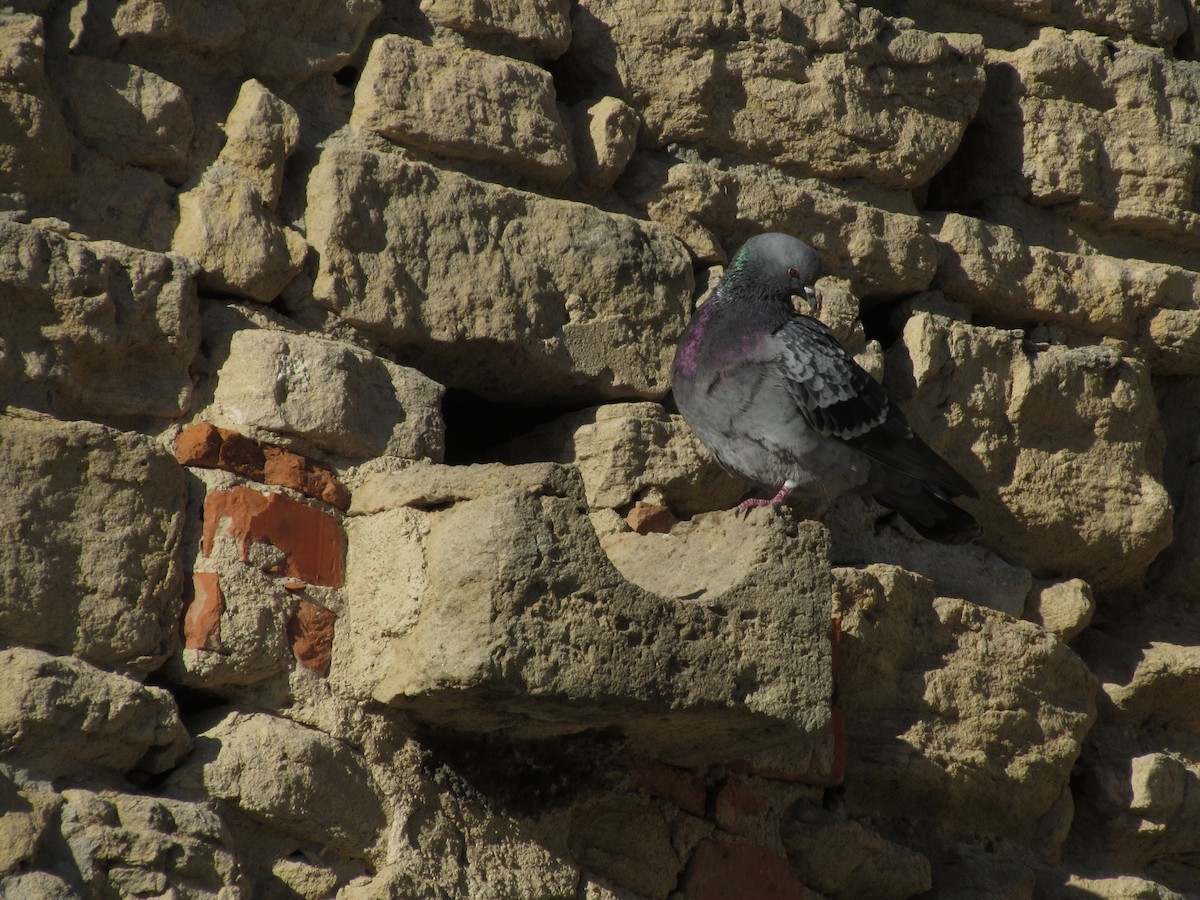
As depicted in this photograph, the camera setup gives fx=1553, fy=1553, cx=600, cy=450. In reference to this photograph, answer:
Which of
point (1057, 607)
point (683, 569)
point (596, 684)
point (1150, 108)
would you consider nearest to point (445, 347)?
point (683, 569)

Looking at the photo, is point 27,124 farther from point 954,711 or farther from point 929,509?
point 954,711

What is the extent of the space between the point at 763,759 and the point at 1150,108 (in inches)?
86.5

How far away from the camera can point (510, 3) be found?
3535 mm

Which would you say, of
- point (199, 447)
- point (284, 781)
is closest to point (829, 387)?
point (199, 447)

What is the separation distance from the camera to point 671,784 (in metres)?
3.19

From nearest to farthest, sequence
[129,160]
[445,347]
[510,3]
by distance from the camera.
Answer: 1. [129,160]
2. [445,347]
3. [510,3]

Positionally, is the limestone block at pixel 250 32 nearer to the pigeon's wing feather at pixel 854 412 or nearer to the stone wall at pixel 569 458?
the stone wall at pixel 569 458

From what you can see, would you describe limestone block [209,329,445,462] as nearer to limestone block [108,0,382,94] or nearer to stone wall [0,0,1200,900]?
stone wall [0,0,1200,900]

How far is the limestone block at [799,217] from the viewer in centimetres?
371

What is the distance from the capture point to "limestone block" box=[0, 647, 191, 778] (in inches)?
94.7

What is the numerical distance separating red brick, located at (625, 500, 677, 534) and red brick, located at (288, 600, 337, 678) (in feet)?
2.60

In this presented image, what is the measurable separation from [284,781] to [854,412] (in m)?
1.62

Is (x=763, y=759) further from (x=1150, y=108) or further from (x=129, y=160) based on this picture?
(x=1150, y=108)

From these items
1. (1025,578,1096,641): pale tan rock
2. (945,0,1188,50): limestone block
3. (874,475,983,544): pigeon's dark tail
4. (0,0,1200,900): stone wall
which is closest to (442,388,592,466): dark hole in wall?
(0,0,1200,900): stone wall
